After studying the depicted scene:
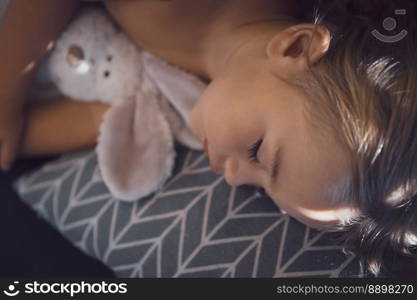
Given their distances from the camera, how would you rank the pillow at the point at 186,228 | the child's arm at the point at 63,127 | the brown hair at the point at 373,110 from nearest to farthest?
the brown hair at the point at 373,110
the pillow at the point at 186,228
the child's arm at the point at 63,127

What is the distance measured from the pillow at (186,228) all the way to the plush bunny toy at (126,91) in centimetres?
3

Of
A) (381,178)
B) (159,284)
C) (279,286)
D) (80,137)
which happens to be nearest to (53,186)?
(80,137)

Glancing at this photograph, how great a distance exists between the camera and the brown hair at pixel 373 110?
604 millimetres

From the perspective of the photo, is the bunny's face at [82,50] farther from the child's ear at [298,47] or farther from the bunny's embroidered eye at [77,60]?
the child's ear at [298,47]

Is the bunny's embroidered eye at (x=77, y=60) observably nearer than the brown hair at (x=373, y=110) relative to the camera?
No

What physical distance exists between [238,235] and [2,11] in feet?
1.34

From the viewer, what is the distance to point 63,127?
0.88 m

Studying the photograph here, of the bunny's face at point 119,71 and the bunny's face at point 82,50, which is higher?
the bunny's face at point 82,50

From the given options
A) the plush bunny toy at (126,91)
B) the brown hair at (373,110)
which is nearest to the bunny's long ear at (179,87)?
the plush bunny toy at (126,91)

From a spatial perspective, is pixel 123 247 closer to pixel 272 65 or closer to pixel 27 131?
pixel 27 131

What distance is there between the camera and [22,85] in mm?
843

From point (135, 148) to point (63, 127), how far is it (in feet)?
0.39

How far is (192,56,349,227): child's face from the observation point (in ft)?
2.00

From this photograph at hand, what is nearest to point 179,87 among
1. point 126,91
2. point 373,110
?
point 126,91
